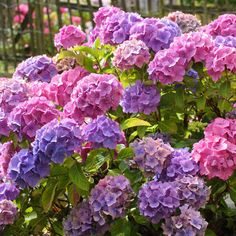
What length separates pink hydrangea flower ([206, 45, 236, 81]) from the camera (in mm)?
2432

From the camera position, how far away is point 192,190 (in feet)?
7.41

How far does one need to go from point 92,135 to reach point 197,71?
48 centimetres

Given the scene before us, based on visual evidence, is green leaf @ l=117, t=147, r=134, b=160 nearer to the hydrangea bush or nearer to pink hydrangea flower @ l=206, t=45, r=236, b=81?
the hydrangea bush

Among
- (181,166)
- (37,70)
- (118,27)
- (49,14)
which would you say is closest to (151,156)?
(181,166)

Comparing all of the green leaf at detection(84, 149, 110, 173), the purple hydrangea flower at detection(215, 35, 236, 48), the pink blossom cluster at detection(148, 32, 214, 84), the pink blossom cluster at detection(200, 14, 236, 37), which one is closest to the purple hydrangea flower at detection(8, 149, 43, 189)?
the green leaf at detection(84, 149, 110, 173)

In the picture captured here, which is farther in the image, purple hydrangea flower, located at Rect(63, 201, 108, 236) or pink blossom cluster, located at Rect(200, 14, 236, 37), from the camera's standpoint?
pink blossom cluster, located at Rect(200, 14, 236, 37)

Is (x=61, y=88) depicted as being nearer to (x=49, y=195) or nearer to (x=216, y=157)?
(x=49, y=195)

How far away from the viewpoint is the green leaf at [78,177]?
226 cm

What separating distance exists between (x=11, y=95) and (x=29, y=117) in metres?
0.20

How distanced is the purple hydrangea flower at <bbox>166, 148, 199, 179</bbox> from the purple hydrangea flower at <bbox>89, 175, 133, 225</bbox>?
0.45 feet

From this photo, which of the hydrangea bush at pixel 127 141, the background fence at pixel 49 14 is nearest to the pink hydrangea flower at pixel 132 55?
the hydrangea bush at pixel 127 141

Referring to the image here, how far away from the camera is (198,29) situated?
2998 millimetres

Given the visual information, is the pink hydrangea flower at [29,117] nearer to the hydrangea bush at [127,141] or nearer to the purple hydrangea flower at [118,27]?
the hydrangea bush at [127,141]

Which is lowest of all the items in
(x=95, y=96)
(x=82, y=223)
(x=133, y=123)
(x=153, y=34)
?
(x=82, y=223)
